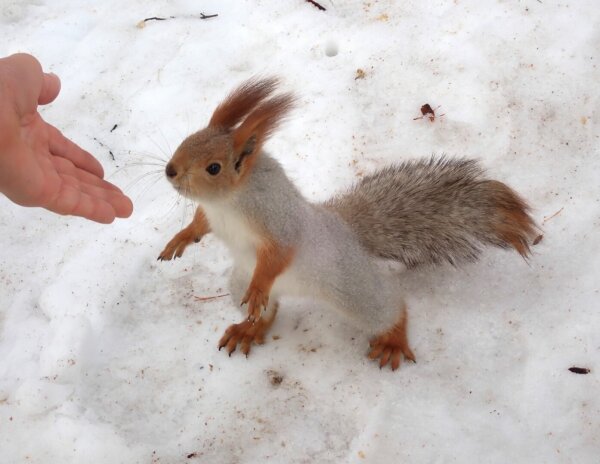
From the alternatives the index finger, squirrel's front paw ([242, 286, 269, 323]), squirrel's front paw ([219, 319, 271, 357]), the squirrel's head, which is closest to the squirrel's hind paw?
squirrel's front paw ([219, 319, 271, 357])

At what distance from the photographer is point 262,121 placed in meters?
1.66

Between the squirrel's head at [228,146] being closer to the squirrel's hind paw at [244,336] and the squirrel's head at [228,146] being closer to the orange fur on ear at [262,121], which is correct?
the orange fur on ear at [262,121]

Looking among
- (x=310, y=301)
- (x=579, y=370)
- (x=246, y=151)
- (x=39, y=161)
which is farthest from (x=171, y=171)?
(x=579, y=370)

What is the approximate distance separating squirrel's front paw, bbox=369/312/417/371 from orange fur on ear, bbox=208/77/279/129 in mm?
857

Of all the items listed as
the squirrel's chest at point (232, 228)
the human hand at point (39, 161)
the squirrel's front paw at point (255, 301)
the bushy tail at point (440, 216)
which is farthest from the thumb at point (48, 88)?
the bushy tail at point (440, 216)

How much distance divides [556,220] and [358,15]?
1392 millimetres

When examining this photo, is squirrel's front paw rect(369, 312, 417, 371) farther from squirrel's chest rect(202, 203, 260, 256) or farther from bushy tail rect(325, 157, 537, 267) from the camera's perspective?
squirrel's chest rect(202, 203, 260, 256)

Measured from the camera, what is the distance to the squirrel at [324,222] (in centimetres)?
172

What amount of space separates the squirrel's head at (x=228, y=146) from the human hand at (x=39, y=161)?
0.96 ft

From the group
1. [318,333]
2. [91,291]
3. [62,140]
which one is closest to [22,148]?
[62,140]

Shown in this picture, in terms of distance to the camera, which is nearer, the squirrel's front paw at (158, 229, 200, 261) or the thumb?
the thumb

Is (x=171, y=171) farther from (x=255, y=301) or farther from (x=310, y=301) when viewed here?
(x=310, y=301)

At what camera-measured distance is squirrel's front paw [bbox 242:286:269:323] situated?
5.92 feet

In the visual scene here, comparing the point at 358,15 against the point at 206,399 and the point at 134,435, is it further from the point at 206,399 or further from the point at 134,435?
the point at 134,435
